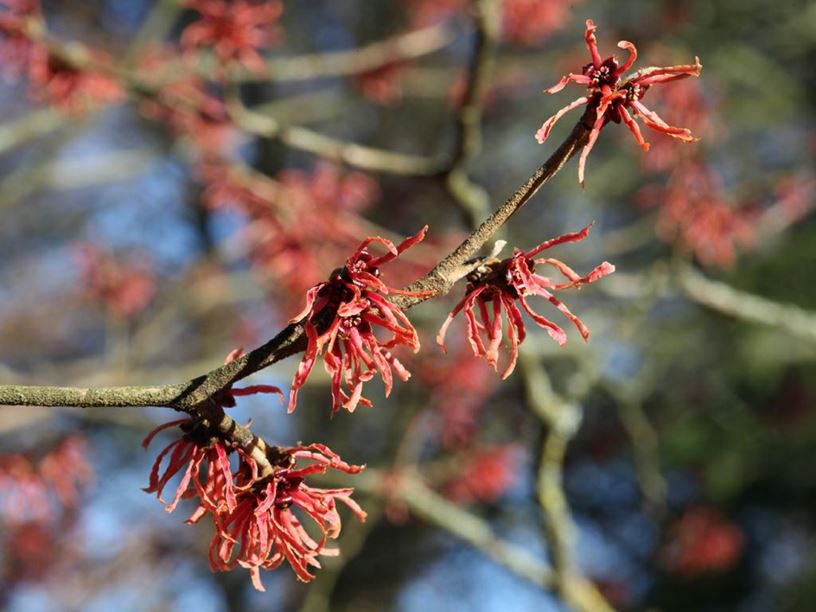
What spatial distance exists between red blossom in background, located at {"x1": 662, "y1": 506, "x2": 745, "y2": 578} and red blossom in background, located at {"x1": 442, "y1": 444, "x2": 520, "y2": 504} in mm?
2362

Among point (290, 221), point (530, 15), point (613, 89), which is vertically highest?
point (530, 15)

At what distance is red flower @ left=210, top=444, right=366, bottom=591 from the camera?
1318 millimetres

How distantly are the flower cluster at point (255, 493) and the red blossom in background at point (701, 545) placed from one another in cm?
612

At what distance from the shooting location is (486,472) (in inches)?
200

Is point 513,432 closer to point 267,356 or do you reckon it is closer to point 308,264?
point 308,264

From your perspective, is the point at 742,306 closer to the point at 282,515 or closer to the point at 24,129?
the point at 282,515

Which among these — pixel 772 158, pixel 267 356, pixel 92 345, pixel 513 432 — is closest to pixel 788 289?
pixel 772 158

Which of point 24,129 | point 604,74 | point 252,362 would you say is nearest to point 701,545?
point 24,129

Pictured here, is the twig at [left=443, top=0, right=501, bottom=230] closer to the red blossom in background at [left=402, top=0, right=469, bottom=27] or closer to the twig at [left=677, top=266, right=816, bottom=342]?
the twig at [left=677, top=266, right=816, bottom=342]

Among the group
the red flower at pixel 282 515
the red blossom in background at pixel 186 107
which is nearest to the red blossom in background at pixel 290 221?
the red blossom in background at pixel 186 107

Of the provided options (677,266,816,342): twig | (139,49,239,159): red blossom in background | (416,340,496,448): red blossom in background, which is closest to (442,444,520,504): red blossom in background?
(416,340,496,448): red blossom in background

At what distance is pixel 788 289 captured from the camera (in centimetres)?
755

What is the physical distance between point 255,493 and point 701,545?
6.23 metres

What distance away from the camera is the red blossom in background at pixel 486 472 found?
16.7 ft
